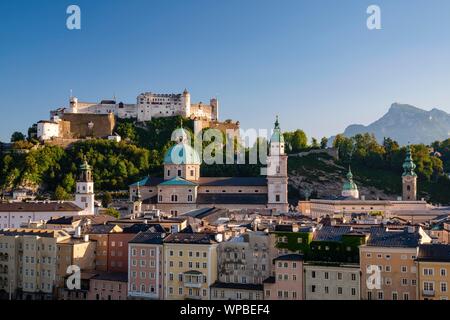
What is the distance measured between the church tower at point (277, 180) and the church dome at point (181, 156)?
39.6 ft

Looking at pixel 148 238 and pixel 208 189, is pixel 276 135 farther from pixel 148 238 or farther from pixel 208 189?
pixel 148 238

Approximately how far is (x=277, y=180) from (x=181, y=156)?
1525cm

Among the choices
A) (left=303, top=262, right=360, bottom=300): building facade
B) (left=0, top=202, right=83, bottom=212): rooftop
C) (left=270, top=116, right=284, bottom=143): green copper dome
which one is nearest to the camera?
(left=303, top=262, right=360, bottom=300): building facade

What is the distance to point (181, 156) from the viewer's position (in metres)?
100

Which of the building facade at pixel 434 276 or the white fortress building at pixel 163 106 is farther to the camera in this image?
the white fortress building at pixel 163 106

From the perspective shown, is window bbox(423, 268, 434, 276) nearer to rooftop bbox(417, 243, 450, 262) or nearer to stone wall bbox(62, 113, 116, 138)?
rooftop bbox(417, 243, 450, 262)

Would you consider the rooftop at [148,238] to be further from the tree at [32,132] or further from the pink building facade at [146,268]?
the tree at [32,132]

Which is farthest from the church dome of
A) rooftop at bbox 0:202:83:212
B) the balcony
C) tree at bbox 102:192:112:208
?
the balcony

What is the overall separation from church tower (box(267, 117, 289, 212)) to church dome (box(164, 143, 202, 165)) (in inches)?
475

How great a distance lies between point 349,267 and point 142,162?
71.9m

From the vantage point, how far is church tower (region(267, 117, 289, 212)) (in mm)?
93188

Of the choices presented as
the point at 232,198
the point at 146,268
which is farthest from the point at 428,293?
the point at 232,198

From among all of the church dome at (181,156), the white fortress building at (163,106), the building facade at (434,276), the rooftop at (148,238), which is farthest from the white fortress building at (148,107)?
the building facade at (434,276)

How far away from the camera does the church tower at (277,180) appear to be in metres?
93.2
